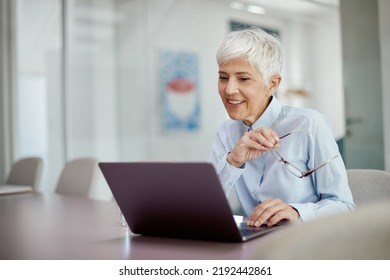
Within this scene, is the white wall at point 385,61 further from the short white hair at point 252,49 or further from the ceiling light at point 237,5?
the short white hair at point 252,49

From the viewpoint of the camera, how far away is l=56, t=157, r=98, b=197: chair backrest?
2846mm

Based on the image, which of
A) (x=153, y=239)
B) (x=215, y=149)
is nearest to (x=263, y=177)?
(x=215, y=149)

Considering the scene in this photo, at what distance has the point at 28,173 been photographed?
3.30 m

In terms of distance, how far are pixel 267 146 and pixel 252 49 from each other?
373 millimetres

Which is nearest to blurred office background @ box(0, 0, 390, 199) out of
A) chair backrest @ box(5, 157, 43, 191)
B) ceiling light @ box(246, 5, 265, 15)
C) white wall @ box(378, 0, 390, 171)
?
ceiling light @ box(246, 5, 265, 15)

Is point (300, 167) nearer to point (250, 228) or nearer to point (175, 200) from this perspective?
point (250, 228)

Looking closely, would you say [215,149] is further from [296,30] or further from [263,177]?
[296,30]

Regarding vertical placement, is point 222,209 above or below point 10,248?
above

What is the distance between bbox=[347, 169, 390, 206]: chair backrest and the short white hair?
43 cm

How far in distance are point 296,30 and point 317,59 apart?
0.31 meters

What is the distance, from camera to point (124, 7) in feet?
16.8

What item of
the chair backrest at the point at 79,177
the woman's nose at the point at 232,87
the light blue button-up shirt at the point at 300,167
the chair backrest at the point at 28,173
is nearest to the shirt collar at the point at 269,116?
the light blue button-up shirt at the point at 300,167

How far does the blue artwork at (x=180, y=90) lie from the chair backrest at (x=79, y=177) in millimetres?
1993

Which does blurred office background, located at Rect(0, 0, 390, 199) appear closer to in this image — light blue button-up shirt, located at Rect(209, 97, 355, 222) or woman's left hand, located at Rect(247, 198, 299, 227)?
light blue button-up shirt, located at Rect(209, 97, 355, 222)
